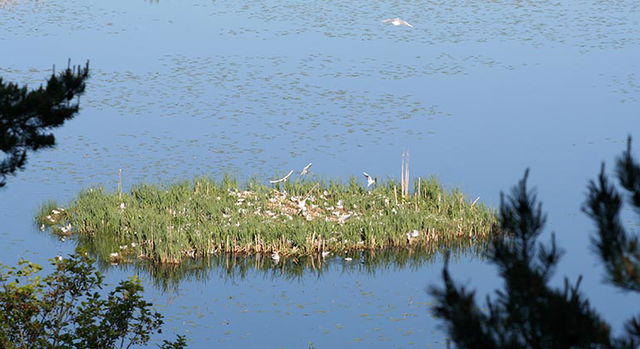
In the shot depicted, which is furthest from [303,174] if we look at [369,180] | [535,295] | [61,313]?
[535,295]

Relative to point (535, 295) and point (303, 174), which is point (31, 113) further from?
point (303, 174)

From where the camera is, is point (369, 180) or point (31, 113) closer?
point (31, 113)

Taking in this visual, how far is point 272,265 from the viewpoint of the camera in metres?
22.3

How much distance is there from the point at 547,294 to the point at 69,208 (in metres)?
16.0

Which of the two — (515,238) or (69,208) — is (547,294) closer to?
(515,238)

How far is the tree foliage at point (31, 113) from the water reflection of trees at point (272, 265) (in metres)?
7.59

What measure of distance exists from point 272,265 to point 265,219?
1.41 metres

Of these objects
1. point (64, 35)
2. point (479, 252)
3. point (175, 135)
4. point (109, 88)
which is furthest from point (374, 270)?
point (64, 35)

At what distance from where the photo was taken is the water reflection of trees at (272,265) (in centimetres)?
2183

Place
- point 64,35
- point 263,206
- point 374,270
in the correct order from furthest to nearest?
point 64,35 → point 263,206 → point 374,270

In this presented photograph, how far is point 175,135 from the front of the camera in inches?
1212

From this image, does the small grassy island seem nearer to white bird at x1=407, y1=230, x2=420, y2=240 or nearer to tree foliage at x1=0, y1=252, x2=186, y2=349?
white bird at x1=407, y1=230, x2=420, y2=240

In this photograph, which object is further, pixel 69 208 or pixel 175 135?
pixel 175 135

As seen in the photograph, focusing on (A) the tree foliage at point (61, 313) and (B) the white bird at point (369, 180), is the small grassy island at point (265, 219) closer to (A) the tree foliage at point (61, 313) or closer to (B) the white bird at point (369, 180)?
(B) the white bird at point (369, 180)
